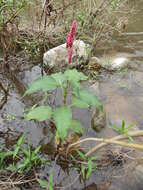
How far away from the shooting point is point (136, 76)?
12.9ft

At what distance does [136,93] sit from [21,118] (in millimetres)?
1701

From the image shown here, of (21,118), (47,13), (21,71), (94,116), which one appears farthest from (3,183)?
(47,13)

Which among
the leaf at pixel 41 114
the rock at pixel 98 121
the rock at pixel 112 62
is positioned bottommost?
the rock at pixel 98 121

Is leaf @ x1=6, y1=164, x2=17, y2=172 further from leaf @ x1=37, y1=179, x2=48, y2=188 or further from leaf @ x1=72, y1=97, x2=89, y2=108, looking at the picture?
leaf @ x1=72, y1=97, x2=89, y2=108

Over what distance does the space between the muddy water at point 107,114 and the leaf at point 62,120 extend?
30.3 inches

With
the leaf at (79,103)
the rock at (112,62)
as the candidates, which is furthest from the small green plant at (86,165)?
the rock at (112,62)

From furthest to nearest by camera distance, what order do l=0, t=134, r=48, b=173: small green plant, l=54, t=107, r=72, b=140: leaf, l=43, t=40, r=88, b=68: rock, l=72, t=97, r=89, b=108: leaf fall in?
l=43, t=40, r=88, b=68: rock < l=0, t=134, r=48, b=173: small green plant < l=72, t=97, r=89, b=108: leaf < l=54, t=107, r=72, b=140: leaf

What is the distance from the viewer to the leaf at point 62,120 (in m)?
1.62

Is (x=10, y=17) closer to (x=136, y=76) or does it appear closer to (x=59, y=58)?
(x=59, y=58)

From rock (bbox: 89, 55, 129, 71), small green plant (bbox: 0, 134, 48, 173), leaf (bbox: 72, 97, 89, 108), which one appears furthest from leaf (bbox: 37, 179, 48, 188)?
rock (bbox: 89, 55, 129, 71)

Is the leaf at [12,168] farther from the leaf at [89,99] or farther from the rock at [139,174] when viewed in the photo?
the rock at [139,174]

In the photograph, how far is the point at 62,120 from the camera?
1683 millimetres

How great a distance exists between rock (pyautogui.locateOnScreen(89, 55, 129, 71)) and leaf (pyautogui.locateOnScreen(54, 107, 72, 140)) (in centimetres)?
240

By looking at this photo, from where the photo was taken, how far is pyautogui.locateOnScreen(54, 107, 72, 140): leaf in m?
→ 1.62
